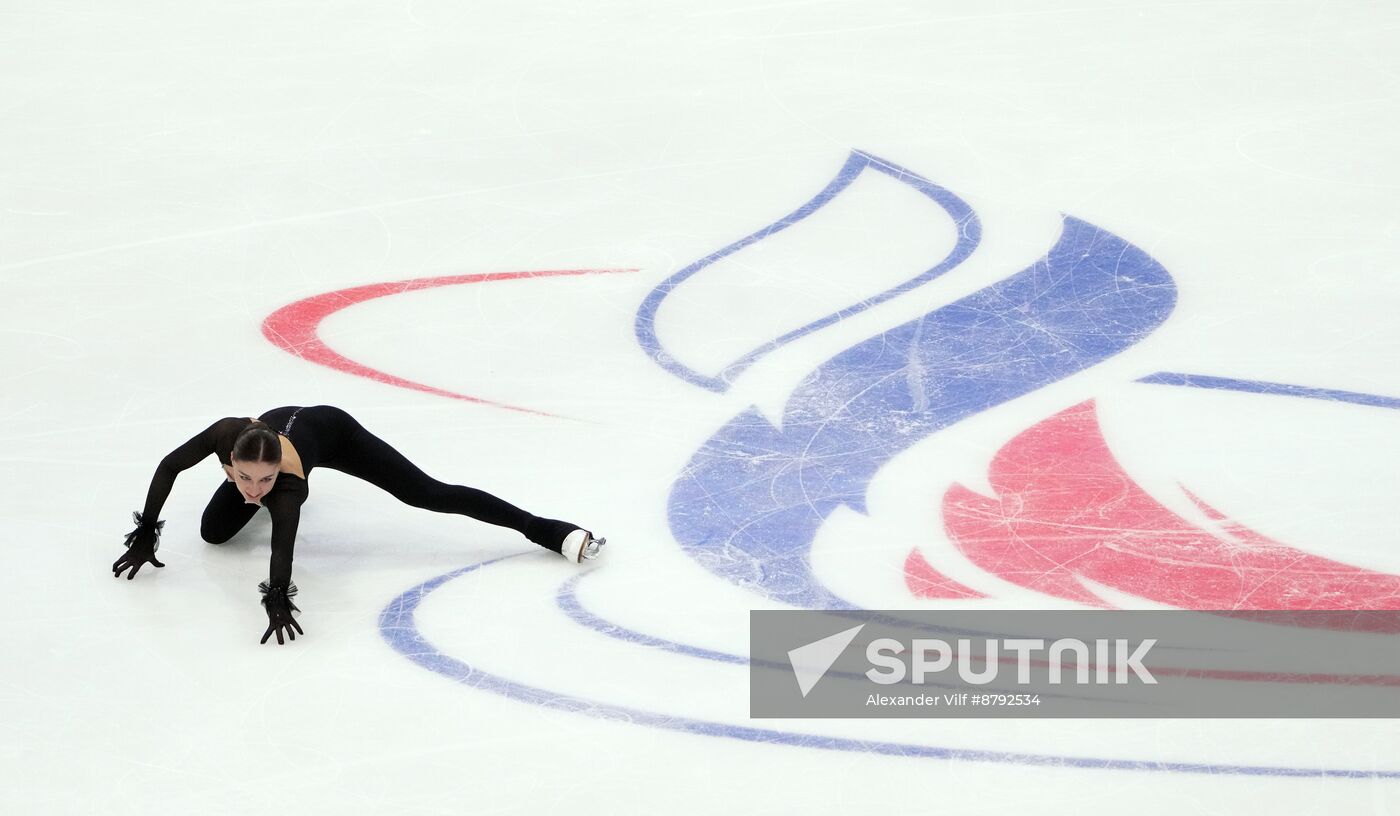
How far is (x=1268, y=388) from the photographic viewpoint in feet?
18.0

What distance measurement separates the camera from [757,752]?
152 inches

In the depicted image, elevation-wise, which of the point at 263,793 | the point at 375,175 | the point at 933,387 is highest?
the point at 375,175

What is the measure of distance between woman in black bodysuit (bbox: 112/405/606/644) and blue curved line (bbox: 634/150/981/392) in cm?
117

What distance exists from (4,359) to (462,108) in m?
2.76

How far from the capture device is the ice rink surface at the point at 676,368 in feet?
12.8

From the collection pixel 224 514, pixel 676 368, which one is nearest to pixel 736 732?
pixel 224 514

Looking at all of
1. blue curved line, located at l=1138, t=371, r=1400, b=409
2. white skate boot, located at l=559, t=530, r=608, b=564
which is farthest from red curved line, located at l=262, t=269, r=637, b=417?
blue curved line, located at l=1138, t=371, r=1400, b=409

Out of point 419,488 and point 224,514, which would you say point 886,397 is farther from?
point 224,514

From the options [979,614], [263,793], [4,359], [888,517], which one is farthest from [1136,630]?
[4,359]

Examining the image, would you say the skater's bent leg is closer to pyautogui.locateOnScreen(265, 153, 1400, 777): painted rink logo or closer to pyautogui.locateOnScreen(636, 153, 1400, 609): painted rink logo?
pyautogui.locateOnScreen(265, 153, 1400, 777): painted rink logo

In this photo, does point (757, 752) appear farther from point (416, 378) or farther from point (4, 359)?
point (4, 359)

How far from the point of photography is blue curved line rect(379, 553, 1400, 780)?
3754mm

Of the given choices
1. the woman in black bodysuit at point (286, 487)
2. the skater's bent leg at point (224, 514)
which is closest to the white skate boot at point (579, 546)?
the woman in black bodysuit at point (286, 487)

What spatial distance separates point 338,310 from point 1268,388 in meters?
3.58
